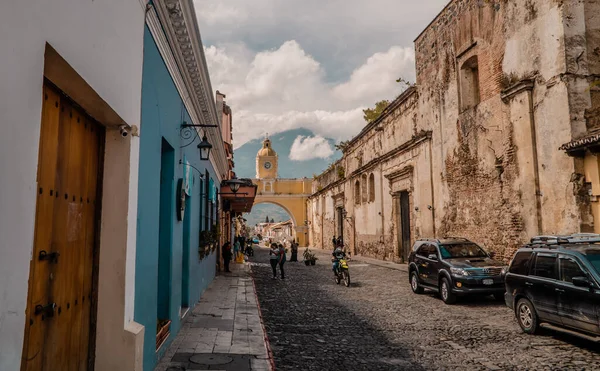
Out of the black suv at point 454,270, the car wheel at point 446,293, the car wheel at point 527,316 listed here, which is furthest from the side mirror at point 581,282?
the car wheel at point 446,293

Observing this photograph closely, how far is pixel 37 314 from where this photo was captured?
2.65 metres

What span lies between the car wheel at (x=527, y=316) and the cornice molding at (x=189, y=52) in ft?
23.0

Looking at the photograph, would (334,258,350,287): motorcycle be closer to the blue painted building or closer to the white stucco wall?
the blue painted building

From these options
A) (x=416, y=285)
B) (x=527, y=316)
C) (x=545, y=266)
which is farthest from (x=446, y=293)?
(x=545, y=266)

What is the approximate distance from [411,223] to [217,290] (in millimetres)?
11506

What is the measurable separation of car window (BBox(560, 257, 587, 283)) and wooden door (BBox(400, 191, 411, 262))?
15252 mm

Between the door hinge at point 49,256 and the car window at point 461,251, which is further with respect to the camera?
the car window at point 461,251

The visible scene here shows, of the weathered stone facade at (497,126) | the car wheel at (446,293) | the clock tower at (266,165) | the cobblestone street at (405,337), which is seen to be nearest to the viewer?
the cobblestone street at (405,337)

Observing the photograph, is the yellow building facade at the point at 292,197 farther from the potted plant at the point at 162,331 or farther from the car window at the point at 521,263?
the potted plant at the point at 162,331

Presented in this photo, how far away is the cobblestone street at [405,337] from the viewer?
5.83m

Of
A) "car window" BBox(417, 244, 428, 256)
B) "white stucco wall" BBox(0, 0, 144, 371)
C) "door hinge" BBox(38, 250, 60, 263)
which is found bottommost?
"car window" BBox(417, 244, 428, 256)

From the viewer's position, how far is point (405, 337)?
7.32 metres

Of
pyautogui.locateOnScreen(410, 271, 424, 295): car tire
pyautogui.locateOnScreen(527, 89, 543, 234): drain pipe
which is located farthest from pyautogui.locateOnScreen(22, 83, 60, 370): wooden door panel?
pyautogui.locateOnScreen(527, 89, 543, 234): drain pipe

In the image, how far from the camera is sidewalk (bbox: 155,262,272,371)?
5.42m
